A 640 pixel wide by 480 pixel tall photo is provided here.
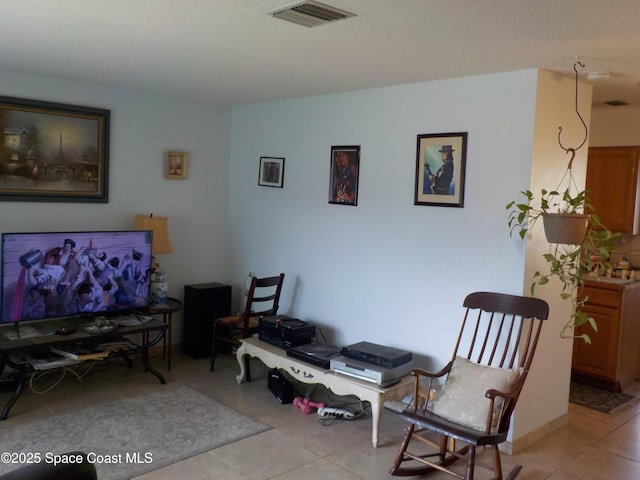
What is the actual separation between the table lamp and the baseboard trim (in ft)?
9.33

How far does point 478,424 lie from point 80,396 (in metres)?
2.78

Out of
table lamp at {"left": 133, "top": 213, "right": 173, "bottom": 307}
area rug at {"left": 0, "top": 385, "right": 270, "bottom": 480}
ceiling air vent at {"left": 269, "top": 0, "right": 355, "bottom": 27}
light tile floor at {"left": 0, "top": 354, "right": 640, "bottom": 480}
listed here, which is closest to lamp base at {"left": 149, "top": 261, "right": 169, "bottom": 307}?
table lamp at {"left": 133, "top": 213, "right": 173, "bottom": 307}

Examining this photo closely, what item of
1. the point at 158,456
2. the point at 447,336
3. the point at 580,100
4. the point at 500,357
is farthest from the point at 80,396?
the point at 580,100

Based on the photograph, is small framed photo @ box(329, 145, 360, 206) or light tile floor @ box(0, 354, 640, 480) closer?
light tile floor @ box(0, 354, 640, 480)

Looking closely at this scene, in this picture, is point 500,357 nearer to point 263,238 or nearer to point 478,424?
point 478,424

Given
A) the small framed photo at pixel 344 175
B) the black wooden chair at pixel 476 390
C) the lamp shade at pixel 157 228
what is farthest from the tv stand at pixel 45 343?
the black wooden chair at pixel 476 390

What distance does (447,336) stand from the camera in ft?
12.2

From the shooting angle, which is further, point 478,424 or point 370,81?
point 370,81

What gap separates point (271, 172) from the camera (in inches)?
198

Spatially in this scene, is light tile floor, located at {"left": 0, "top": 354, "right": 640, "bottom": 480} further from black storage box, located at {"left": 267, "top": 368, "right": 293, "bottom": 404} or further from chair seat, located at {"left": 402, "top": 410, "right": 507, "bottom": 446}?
chair seat, located at {"left": 402, "top": 410, "right": 507, "bottom": 446}

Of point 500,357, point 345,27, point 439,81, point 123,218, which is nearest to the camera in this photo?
point 345,27

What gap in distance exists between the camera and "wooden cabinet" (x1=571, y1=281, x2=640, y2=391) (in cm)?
446

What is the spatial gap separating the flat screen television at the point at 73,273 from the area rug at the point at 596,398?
3.49 m

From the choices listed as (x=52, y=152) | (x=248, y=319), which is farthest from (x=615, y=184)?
(x=52, y=152)
